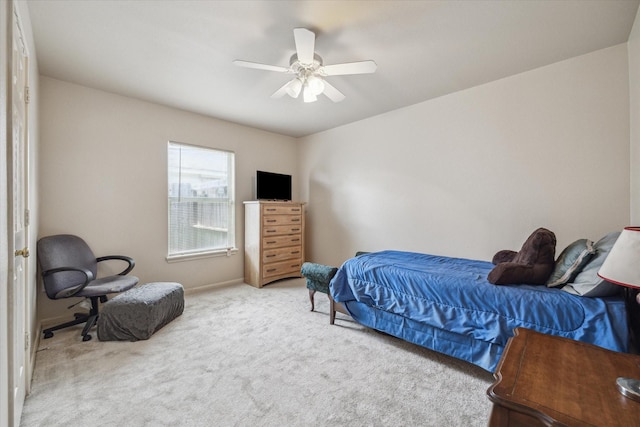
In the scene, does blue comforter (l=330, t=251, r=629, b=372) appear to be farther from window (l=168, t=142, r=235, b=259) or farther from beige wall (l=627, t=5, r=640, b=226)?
window (l=168, t=142, r=235, b=259)

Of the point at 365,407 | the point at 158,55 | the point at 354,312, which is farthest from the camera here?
the point at 354,312

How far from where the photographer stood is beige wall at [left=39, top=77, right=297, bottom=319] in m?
2.96

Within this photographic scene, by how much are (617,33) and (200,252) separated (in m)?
5.00

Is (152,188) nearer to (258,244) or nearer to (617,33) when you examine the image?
(258,244)

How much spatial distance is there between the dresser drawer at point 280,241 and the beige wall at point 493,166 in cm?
68

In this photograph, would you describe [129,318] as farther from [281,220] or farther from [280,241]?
[281,220]

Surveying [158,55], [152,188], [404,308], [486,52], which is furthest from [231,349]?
[486,52]

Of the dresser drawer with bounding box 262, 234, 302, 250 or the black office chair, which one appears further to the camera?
the dresser drawer with bounding box 262, 234, 302, 250

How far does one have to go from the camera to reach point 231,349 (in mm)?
2396

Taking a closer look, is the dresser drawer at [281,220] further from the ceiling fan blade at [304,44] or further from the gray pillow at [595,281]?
the gray pillow at [595,281]

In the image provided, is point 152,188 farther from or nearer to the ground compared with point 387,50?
nearer to the ground

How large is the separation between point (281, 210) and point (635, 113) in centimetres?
400

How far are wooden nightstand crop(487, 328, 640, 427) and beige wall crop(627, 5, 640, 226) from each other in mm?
1779

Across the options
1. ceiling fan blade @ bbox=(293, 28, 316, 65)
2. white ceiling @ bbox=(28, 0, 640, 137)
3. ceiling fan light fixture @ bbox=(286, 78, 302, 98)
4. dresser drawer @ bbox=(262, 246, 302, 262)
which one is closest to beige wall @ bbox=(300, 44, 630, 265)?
white ceiling @ bbox=(28, 0, 640, 137)
